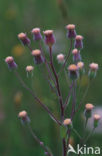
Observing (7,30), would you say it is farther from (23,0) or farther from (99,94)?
(99,94)

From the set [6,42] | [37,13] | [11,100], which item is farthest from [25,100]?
[37,13]

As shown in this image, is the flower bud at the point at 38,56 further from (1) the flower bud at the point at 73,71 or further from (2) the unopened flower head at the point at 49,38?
(1) the flower bud at the point at 73,71

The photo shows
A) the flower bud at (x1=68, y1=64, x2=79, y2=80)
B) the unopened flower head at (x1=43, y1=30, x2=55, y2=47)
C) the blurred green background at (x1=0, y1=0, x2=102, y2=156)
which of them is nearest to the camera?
the flower bud at (x1=68, y1=64, x2=79, y2=80)

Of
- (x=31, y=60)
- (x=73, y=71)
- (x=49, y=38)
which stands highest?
(x=49, y=38)

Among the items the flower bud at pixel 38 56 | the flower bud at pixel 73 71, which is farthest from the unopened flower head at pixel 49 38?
the flower bud at pixel 73 71

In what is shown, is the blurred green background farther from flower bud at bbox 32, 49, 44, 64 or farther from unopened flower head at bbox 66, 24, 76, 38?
unopened flower head at bbox 66, 24, 76, 38

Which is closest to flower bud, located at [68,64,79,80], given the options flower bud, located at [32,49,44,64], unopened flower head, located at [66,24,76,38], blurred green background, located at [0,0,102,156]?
flower bud, located at [32,49,44,64]

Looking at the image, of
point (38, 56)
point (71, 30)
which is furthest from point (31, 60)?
point (38, 56)

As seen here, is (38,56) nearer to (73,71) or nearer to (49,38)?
(49,38)
